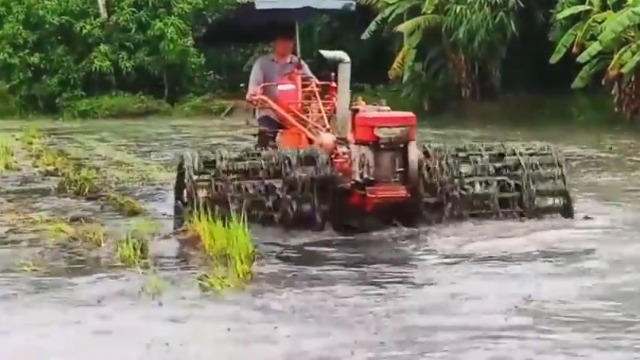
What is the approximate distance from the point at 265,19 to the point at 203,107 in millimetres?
17830

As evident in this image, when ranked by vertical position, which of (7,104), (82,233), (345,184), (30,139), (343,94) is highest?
(343,94)

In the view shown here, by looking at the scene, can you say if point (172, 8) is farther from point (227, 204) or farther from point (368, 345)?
point (368, 345)

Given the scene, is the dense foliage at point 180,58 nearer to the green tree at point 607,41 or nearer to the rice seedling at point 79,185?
the green tree at point 607,41

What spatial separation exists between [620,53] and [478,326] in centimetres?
1594

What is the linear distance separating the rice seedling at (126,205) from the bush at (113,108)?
61.3 ft

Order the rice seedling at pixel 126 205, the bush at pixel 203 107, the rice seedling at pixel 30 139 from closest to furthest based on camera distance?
the rice seedling at pixel 126 205 < the rice seedling at pixel 30 139 < the bush at pixel 203 107

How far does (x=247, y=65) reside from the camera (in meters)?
34.7

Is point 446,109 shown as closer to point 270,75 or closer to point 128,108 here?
point 128,108

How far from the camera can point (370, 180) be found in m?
9.61

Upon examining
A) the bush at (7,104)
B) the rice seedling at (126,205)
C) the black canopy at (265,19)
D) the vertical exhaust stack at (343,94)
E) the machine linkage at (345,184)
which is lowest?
the bush at (7,104)

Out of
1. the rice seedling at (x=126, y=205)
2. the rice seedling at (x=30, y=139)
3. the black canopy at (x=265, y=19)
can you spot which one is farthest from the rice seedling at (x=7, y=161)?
the rice seedling at (x=126, y=205)

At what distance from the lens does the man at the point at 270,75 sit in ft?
38.4

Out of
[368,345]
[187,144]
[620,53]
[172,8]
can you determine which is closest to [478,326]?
[368,345]

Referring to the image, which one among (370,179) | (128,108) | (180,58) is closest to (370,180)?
(370,179)
